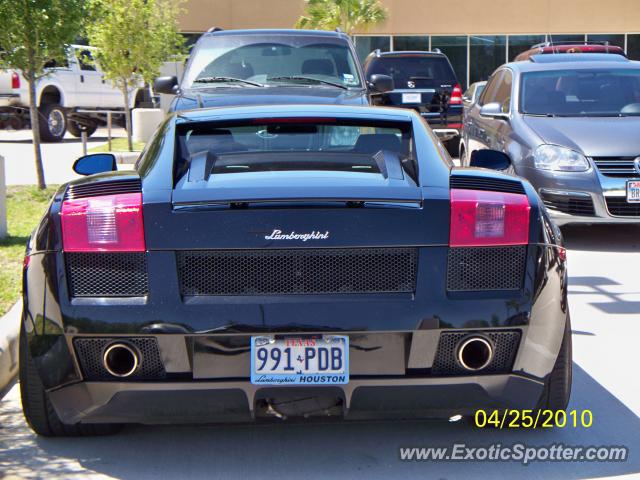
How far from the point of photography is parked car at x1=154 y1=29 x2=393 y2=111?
8992 millimetres

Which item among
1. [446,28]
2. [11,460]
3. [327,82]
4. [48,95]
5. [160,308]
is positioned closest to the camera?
[160,308]

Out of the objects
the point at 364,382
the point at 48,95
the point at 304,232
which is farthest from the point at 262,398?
the point at 48,95

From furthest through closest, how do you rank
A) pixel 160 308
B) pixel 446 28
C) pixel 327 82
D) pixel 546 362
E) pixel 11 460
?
pixel 446 28
pixel 327 82
pixel 11 460
pixel 546 362
pixel 160 308

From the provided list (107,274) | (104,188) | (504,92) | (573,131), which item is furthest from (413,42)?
(107,274)

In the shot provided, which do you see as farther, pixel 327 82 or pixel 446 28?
pixel 446 28

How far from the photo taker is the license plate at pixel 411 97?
701 inches

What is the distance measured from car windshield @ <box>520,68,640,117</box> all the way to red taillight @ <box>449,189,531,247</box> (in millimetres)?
6657

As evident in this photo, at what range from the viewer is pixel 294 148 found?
4.71 m

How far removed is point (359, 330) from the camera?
145 inches

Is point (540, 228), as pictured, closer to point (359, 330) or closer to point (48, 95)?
point (359, 330)

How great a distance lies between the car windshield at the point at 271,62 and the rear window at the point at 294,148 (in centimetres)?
449

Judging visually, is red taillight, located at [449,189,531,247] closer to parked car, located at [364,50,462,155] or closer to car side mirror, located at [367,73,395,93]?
car side mirror, located at [367,73,395,93]

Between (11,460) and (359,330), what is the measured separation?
1560 mm

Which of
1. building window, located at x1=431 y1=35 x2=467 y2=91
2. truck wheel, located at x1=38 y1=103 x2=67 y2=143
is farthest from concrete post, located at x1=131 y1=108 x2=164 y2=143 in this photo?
building window, located at x1=431 y1=35 x2=467 y2=91
